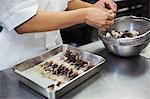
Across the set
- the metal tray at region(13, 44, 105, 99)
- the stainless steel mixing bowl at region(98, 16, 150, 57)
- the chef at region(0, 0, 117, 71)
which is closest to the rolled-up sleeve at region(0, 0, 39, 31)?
the chef at region(0, 0, 117, 71)

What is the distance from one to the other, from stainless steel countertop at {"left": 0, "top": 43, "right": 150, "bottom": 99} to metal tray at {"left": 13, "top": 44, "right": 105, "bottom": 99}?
0.02m

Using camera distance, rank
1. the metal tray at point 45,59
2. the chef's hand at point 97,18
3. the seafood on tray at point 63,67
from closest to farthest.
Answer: the metal tray at point 45,59
the seafood on tray at point 63,67
the chef's hand at point 97,18

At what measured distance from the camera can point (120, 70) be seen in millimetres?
1275

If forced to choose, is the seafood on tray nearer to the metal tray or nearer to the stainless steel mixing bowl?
the metal tray

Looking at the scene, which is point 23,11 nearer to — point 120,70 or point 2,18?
point 2,18

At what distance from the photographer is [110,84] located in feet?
3.84

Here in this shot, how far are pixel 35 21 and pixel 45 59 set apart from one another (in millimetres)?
206

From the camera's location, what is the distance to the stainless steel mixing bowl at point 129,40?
4.19 feet

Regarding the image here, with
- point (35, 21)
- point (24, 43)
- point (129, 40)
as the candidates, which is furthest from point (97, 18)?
point (24, 43)

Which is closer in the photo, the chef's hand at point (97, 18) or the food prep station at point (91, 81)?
the food prep station at point (91, 81)

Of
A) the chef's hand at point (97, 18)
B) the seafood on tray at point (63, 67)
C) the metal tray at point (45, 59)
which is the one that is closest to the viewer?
the metal tray at point (45, 59)

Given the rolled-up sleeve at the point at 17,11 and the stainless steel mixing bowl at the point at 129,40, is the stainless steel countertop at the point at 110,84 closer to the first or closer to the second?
the stainless steel mixing bowl at the point at 129,40

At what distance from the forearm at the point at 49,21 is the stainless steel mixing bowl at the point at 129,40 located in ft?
0.60

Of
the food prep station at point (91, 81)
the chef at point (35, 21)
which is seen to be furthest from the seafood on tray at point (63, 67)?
the chef at point (35, 21)
